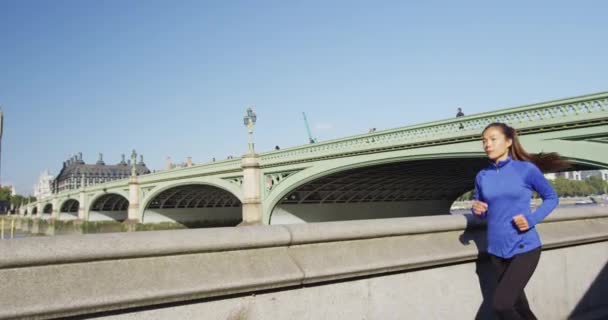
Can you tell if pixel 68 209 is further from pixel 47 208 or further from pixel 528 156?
pixel 528 156

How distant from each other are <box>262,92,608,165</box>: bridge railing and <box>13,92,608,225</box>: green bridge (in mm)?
35

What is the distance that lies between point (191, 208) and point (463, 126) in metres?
39.1

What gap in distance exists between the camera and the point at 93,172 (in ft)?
513

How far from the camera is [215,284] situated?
236 centimetres

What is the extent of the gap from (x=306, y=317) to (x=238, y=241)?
615 mm

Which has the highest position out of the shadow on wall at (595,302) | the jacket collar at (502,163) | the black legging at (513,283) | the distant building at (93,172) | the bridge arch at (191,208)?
the distant building at (93,172)

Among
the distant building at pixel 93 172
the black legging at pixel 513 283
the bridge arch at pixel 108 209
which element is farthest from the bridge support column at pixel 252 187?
the distant building at pixel 93 172

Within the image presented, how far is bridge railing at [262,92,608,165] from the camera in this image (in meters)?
16.5

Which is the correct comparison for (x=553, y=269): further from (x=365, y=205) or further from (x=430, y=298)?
(x=365, y=205)

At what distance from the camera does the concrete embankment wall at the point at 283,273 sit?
80.4 inches

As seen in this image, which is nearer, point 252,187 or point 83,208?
point 252,187

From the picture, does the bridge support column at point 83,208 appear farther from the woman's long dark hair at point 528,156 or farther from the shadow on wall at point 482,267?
the woman's long dark hair at point 528,156

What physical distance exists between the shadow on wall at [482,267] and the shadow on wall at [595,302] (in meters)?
1.02

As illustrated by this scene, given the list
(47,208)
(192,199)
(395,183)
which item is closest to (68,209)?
(47,208)
